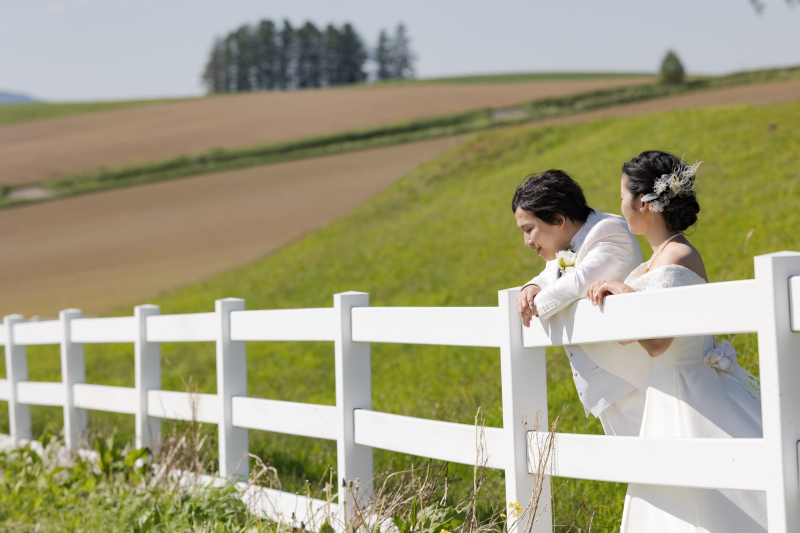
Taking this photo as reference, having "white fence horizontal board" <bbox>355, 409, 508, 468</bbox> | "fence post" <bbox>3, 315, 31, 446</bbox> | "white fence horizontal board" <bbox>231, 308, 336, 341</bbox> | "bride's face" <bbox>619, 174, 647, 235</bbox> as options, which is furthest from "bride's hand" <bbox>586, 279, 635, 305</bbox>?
"fence post" <bbox>3, 315, 31, 446</bbox>

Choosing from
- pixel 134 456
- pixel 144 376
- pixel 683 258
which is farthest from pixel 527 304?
pixel 144 376

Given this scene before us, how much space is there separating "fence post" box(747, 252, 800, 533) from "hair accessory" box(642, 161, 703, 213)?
0.71 meters

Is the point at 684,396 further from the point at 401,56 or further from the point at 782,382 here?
the point at 401,56

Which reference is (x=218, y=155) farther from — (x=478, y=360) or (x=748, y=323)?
(x=748, y=323)

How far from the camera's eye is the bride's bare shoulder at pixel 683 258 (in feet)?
8.54

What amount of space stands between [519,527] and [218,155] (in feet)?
120

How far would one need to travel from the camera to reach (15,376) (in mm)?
7133

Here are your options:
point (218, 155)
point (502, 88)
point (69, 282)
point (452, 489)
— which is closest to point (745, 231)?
point (452, 489)

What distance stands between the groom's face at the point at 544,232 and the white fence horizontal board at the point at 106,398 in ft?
12.2

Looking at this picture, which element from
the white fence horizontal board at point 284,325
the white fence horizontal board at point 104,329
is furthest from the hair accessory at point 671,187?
the white fence horizontal board at point 104,329

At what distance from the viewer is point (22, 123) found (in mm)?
52000

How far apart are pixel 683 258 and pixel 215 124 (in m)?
45.7

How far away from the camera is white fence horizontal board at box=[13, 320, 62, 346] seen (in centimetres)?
654

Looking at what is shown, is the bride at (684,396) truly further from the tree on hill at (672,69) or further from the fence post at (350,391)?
the tree on hill at (672,69)
